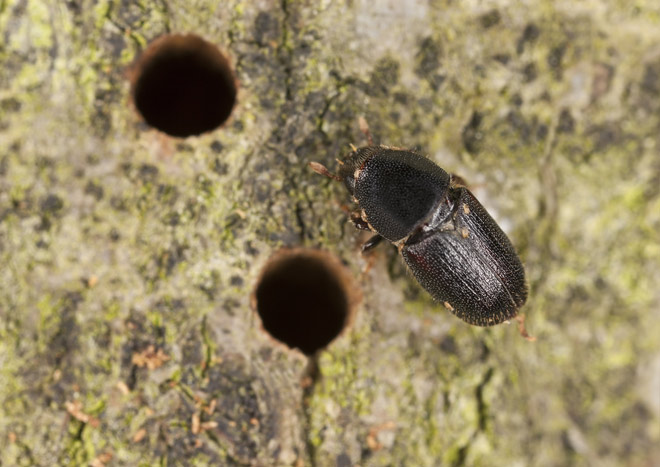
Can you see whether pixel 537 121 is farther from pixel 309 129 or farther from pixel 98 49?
pixel 98 49

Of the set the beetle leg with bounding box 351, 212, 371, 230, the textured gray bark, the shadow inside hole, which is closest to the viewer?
the textured gray bark

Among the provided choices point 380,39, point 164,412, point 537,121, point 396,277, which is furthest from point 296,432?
point 537,121

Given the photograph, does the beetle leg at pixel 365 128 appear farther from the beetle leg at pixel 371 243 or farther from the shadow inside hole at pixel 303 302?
the shadow inside hole at pixel 303 302

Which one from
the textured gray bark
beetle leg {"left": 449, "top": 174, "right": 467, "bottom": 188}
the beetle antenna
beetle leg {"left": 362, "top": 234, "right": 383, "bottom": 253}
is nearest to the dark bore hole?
the textured gray bark

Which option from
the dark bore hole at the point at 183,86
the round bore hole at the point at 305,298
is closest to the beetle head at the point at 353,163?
the round bore hole at the point at 305,298

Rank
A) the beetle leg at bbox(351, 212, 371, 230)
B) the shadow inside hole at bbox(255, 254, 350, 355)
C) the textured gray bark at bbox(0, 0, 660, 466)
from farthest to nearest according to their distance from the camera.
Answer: the shadow inside hole at bbox(255, 254, 350, 355) < the beetle leg at bbox(351, 212, 371, 230) < the textured gray bark at bbox(0, 0, 660, 466)

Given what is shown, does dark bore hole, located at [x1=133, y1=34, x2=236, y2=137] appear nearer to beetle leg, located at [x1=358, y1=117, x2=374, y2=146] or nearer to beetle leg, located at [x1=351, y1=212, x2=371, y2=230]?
beetle leg, located at [x1=358, y1=117, x2=374, y2=146]

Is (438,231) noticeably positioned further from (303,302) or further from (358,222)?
(303,302)
